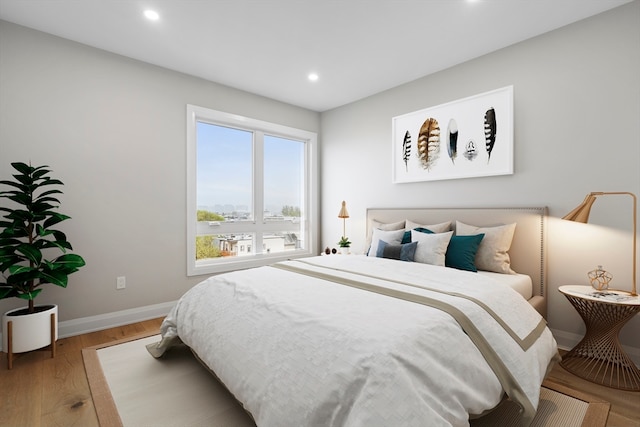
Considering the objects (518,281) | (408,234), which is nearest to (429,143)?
(408,234)

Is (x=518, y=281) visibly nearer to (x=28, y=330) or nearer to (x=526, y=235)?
(x=526, y=235)

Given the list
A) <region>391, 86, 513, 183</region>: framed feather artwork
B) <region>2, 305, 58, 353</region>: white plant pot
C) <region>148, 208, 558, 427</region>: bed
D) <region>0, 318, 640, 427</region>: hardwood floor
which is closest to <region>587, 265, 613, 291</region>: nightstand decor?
<region>0, 318, 640, 427</region>: hardwood floor

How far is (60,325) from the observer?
2.80m

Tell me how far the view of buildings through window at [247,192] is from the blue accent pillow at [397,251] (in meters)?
1.85

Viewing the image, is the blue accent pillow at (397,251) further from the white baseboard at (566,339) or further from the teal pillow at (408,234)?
the white baseboard at (566,339)

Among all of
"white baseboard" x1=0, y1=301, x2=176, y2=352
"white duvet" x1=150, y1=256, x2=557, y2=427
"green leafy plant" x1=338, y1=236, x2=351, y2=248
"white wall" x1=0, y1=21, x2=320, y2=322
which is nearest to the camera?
"white duvet" x1=150, y1=256, x2=557, y2=427

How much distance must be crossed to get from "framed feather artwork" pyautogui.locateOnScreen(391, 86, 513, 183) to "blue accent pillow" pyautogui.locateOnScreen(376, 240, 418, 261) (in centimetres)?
99

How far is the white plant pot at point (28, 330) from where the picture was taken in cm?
225

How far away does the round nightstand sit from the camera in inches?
80.9

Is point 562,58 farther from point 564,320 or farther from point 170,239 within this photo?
→ point 170,239

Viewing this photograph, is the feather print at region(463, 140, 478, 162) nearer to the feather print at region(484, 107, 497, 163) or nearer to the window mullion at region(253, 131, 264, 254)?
the feather print at region(484, 107, 497, 163)

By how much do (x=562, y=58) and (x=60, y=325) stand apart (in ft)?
16.3

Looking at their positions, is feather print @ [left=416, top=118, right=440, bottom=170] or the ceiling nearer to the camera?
the ceiling

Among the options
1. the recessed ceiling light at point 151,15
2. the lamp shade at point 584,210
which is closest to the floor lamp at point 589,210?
the lamp shade at point 584,210
